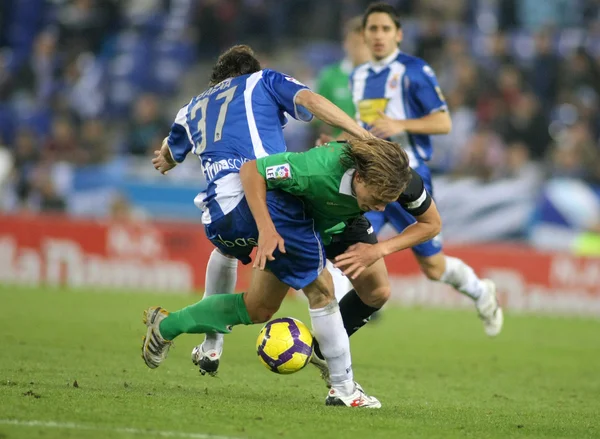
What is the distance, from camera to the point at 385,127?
330 inches

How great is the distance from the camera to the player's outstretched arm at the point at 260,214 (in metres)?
5.84

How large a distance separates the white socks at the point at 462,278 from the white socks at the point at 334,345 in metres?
2.99

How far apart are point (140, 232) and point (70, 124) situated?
4.03 m

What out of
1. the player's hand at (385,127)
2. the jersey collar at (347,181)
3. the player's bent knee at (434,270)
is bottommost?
the player's bent knee at (434,270)

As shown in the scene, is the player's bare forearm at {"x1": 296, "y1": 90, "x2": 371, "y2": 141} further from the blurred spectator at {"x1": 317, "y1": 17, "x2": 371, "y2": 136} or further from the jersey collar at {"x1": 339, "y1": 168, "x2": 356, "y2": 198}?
the blurred spectator at {"x1": 317, "y1": 17, "x2": 371, "y2": 136}

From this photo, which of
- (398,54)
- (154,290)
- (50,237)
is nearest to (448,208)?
(154,290)

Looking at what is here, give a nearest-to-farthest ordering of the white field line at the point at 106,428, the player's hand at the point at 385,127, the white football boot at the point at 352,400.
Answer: the white field line at the point at 106,428, the white football boot at the point at 352,400, the player's hand at the point at 385,127

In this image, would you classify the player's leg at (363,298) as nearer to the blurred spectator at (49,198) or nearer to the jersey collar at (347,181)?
the jersey collar at (347,181)

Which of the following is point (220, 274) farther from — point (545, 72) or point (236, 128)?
point (545, 72)

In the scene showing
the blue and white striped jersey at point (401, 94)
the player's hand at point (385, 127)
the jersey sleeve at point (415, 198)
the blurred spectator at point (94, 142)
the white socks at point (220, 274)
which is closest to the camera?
the jersey sleeve at point (415, 198)

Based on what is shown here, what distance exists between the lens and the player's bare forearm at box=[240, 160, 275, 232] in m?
5.96

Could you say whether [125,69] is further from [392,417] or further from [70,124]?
[392,417]

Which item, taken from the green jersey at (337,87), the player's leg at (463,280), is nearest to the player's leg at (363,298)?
the player's leg at (463,280)

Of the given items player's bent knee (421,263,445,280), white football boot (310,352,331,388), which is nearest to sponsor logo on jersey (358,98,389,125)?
player's bent knee (421,263,445,280)
